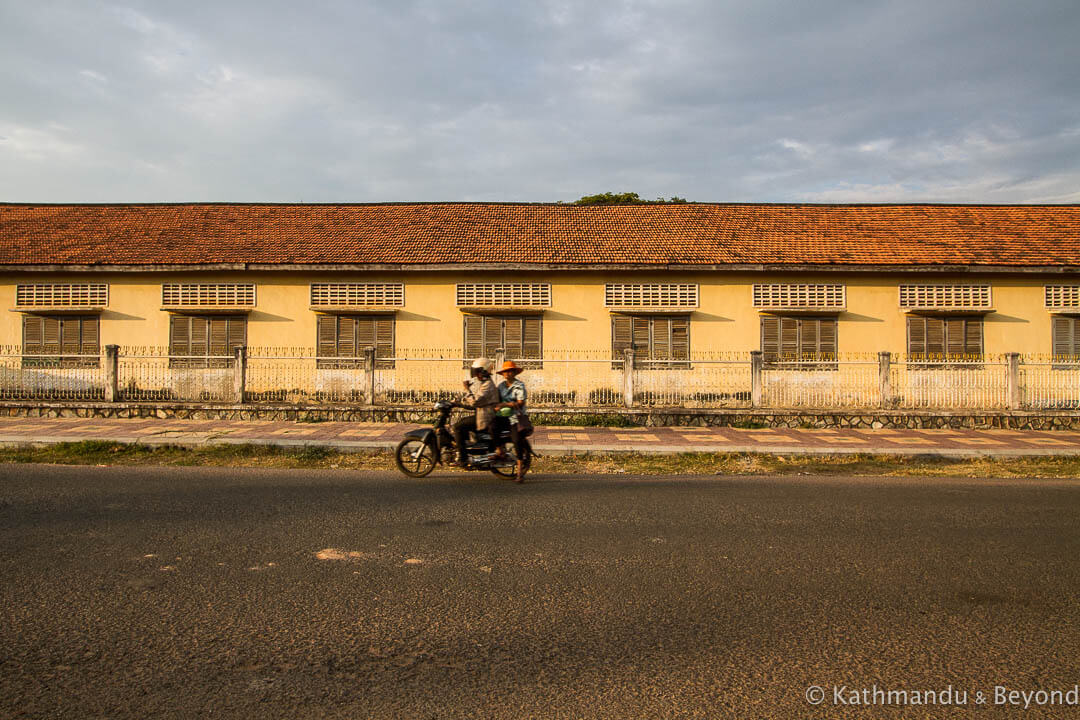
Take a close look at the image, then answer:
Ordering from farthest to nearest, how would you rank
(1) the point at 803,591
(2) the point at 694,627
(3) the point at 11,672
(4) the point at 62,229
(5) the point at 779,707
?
1. (4) the point at 62,229
2. (1) the point at 803,591
3. (2) the point at 694,627
4. (3) the point at 11,672
5. (5) the point at 779,707

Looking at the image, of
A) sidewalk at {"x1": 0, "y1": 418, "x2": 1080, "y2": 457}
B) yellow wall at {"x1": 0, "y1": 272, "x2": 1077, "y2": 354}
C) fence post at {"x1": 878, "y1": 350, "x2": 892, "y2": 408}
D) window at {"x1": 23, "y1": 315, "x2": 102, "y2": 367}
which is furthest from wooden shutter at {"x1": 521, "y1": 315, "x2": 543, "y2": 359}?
window at {"x1": 23, "y1": 315, "x2": 102, "y2": 367}

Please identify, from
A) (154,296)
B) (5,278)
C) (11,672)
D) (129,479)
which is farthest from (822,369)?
(5,278)

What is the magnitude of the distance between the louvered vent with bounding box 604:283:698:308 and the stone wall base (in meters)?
3.88

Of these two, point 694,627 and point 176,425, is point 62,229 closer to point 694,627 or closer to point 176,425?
point 176,425

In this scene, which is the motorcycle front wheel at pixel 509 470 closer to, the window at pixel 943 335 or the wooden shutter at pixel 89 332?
the window at pixel 943 335

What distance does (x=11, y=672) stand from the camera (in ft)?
10.1

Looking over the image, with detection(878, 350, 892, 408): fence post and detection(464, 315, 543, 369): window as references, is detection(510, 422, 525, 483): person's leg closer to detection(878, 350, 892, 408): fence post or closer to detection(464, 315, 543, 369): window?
detection(878, 350, 892, 408): fence post

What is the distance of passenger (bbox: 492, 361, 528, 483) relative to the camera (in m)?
8.18

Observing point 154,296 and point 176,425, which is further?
point 154,296

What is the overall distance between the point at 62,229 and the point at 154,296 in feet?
13.6

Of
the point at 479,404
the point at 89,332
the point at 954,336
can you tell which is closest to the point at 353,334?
the point at 89,332

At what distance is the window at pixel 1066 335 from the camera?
54.7ft

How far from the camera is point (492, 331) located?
1689 cm

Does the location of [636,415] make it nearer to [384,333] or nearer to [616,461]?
[616,461]
